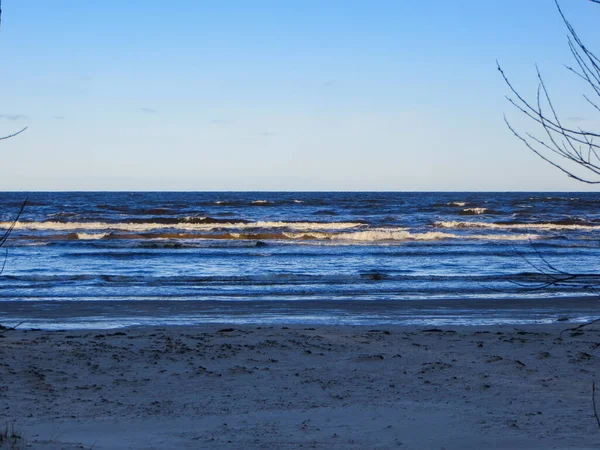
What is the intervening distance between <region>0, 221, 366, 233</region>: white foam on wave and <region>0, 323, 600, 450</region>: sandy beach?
26.3 meters

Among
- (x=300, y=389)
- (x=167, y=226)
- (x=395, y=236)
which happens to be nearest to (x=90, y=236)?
(x=167, y=226)

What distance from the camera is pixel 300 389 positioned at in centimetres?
628

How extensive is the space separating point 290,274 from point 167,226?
21.1 m

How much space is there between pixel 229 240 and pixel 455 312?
59.1 ft

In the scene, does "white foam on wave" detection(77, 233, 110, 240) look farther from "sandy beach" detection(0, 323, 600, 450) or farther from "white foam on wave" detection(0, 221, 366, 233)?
"sandy beach" detection(0, 323, 600, 450)

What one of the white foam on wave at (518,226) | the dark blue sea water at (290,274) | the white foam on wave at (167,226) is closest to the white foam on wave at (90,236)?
the dark blue sea water at (290,274)

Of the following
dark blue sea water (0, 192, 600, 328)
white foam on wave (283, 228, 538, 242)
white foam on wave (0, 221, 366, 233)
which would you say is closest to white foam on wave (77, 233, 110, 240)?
dark blue sea water (0, 192, 600, 328)

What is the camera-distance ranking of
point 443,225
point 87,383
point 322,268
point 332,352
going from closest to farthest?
point 87,383 < point 332,352 < point 322,268 < point 443,225

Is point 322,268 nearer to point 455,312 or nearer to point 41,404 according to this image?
point 455,312

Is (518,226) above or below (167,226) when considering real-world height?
above

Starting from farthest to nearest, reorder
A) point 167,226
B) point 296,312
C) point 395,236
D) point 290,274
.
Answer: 1. point 167,226
2. point 395,236
3. point 290,274
4. point 296,312

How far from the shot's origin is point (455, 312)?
475 inches

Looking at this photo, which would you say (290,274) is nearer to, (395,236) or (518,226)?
(395,236)

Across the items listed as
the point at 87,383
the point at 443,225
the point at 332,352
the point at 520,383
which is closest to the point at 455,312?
the point at 332,352
